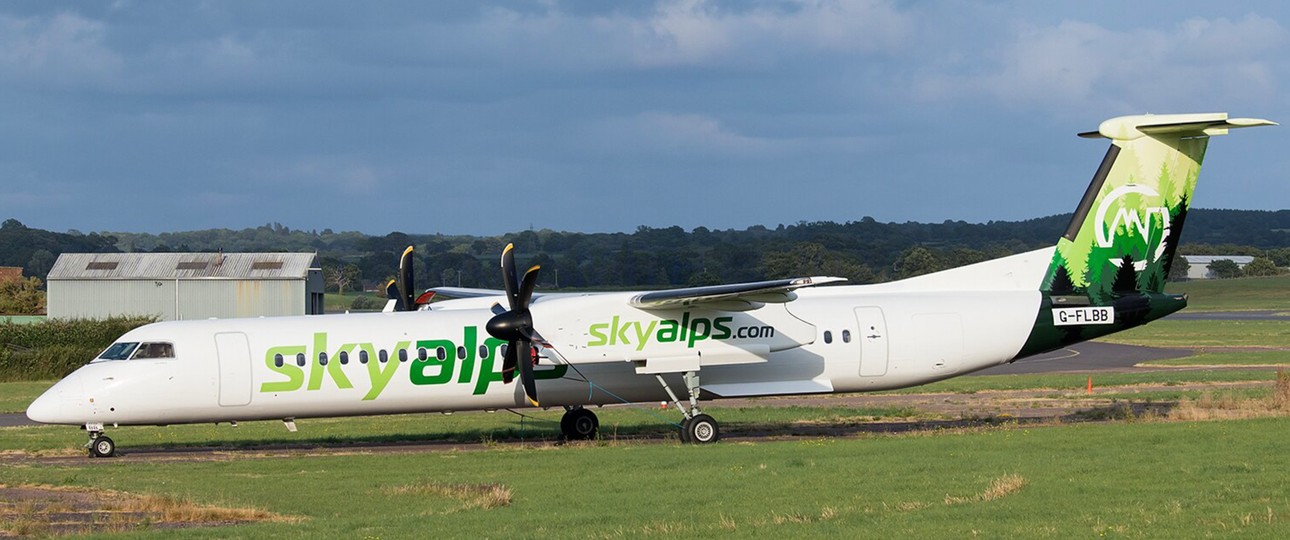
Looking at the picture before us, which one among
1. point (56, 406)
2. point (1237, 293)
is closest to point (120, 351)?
point (56, 406)

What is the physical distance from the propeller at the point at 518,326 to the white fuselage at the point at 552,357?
0.68m

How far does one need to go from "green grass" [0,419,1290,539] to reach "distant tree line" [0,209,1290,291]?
19710mm

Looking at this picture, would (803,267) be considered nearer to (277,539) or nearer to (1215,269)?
(277,539)

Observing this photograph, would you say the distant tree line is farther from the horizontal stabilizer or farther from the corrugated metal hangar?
the horizontal stabilizer

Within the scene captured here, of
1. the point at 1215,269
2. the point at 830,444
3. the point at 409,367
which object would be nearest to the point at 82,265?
the point at 409,367

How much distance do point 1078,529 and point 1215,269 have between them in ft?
457

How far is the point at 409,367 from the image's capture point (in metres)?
23.7

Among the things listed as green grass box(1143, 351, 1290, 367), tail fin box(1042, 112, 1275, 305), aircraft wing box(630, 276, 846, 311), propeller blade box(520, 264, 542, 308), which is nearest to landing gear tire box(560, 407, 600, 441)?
aircraft wing box(630, 276, 846, 311)

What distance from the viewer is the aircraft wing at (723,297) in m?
22.0

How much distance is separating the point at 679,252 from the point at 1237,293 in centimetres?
6868

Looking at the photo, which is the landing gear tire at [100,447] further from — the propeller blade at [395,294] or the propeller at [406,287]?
the propeller blade at [395,294]

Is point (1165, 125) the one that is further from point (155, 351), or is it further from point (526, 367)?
point (155, 351)

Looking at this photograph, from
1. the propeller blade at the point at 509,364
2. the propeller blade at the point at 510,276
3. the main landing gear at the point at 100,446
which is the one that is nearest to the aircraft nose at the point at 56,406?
the main landing gear at the point at 100,446

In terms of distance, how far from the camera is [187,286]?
6631 centimetres
